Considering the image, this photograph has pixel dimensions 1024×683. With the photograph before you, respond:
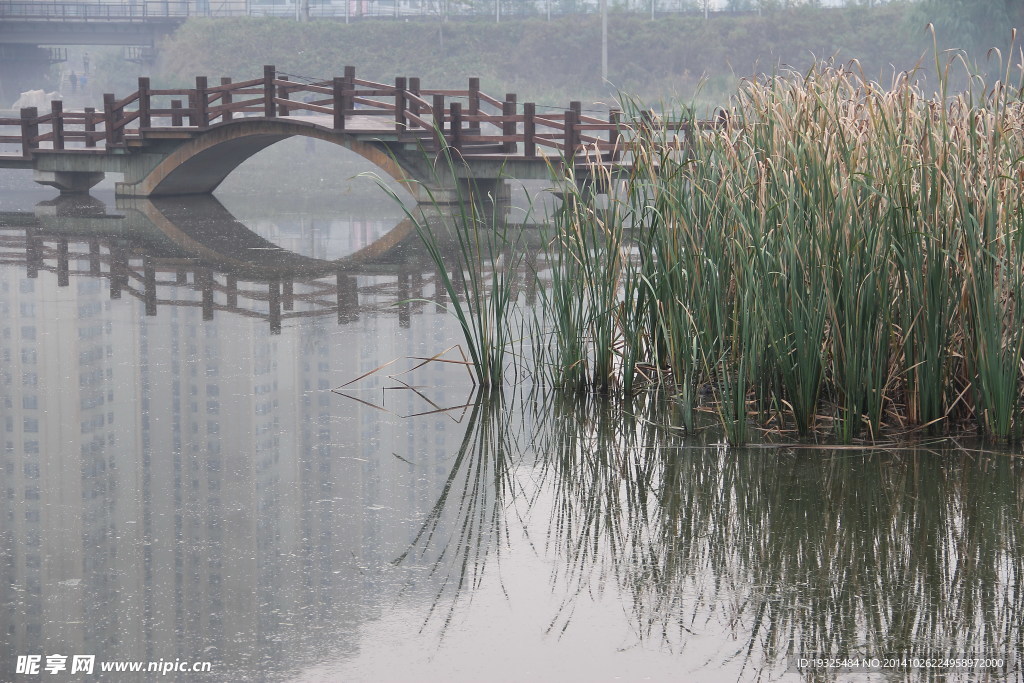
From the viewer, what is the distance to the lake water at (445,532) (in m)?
3.04

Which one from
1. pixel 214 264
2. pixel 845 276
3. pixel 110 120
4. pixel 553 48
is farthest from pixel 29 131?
pixel 553 48

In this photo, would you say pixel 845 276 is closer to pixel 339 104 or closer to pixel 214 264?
pixel 214 264

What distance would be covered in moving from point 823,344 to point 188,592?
256cm

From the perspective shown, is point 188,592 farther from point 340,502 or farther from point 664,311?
point 664,311

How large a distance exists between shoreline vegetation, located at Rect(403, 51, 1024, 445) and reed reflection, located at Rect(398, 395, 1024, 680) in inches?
9.7

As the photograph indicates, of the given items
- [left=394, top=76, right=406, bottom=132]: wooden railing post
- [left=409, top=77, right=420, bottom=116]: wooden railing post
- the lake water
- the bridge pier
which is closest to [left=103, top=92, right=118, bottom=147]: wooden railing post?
the bridge pier

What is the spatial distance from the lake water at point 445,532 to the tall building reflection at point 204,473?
0.01 metres

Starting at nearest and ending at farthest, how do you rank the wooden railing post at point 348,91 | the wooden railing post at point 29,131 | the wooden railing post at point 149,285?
the wooden railing post at point 149,285 → the wooden railing post at point 348,91 → the wooden railing post at point 29,131

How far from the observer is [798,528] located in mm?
3865

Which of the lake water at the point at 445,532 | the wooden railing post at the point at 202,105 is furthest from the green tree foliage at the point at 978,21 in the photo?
the lake water at the point at 445,532

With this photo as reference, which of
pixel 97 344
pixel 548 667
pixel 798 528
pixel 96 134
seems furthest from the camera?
pixel 96 134

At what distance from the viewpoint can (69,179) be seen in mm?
19672

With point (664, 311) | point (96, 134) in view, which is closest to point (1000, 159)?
point (664, 311)

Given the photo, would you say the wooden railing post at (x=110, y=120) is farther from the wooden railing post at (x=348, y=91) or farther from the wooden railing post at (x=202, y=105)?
the wooden railing post at (x=348, y=91)
